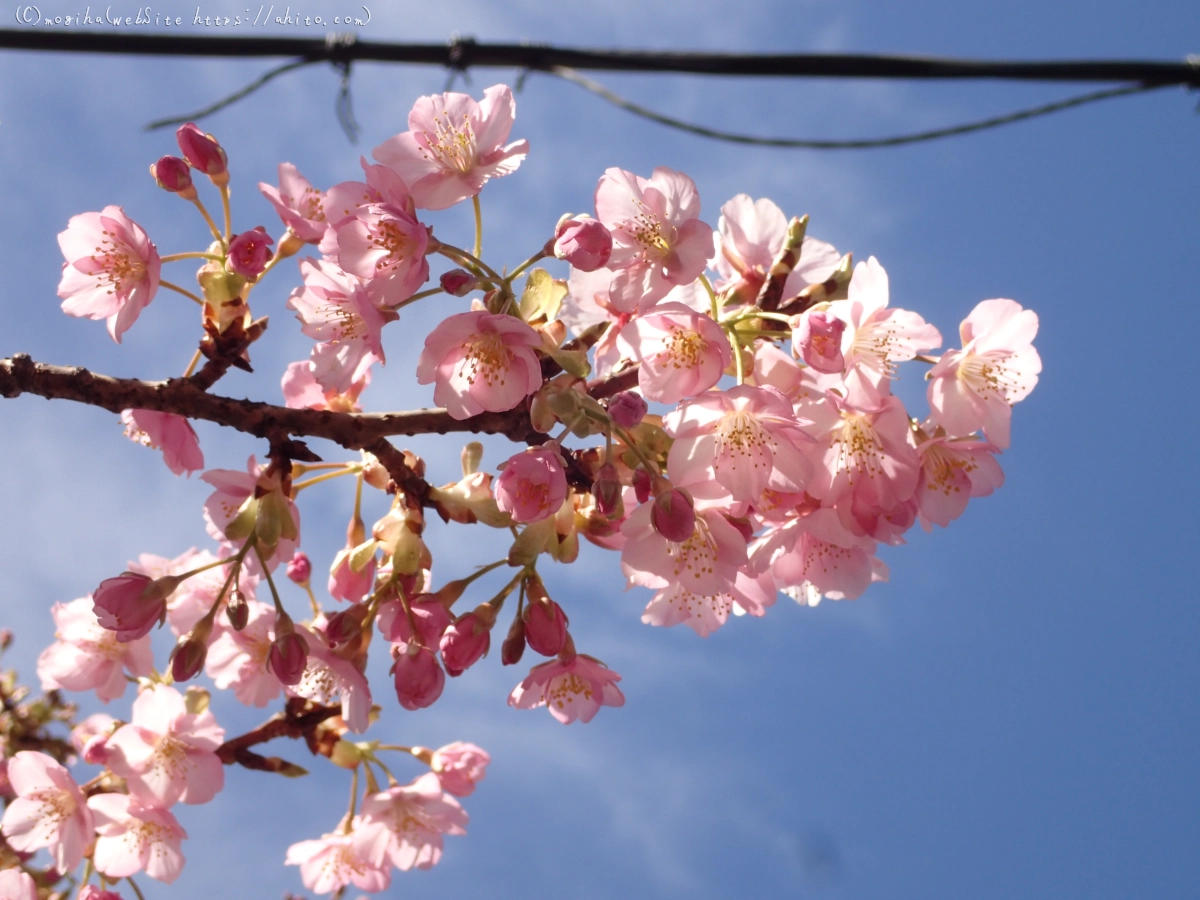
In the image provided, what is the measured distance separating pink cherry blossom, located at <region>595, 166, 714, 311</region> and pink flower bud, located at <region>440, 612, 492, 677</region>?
0.65m

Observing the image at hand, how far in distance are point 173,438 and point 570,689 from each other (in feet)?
3.03

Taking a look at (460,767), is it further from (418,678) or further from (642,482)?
(642,482)

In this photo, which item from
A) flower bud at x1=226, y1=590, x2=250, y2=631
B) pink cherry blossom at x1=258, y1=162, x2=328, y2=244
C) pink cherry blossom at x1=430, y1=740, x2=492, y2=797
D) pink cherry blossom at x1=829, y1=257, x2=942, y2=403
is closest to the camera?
pink cherry blossom at x1=829, y1=257, x2=942, y2=403

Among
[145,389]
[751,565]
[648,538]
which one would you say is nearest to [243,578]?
[145,389]

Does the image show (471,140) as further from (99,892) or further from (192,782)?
(99,892)

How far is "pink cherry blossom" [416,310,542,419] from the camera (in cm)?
156

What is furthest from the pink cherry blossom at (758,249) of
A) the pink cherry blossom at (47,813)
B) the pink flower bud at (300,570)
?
the pink cherry blossom at (47,813)

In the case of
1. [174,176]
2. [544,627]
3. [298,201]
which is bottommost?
[544,627]

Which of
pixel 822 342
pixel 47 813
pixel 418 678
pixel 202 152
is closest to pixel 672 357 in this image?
pixel 822 342

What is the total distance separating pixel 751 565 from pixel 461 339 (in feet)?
2.28

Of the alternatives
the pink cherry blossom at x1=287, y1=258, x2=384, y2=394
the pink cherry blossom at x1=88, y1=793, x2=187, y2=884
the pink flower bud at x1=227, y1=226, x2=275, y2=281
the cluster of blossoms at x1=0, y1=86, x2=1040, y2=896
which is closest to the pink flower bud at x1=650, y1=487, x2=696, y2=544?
the cluster of blossoms at x1=0, y1=86, x2=1040, y2=896

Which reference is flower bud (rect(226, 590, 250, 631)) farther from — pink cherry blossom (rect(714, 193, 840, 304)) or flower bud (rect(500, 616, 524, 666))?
pink cherry blossom (rect(714, 193, 840, 304))

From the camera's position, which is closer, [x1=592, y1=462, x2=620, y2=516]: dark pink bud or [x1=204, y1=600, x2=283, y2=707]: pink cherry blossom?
[x1=592, y1=462, x2=620, y2=516]: dark pink bud

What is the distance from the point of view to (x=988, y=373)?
1.71 metres
